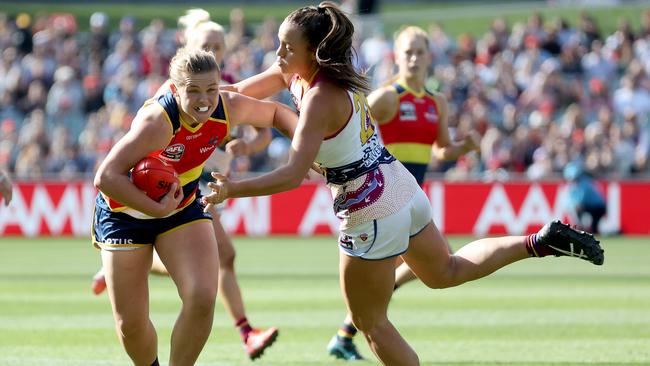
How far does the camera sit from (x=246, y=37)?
25938mm

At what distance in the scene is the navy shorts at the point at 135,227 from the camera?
257 inches

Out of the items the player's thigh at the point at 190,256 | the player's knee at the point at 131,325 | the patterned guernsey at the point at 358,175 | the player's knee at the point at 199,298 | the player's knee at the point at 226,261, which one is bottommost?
the player's knee at the point at 226,261

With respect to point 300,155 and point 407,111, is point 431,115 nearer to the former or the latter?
point 407,111

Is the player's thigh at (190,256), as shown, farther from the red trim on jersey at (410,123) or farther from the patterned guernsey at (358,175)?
the red trim on jersey at (410,123)

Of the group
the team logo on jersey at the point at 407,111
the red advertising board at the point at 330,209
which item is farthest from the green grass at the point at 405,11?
the team logo on jersey at the point at 407,111

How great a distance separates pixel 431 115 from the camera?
9.90 metres

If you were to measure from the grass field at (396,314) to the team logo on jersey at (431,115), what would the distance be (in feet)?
5.88

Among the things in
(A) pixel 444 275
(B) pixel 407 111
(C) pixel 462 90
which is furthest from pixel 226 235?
(C) pixel 462 90

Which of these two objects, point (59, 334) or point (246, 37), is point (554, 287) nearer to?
point (59, 334)

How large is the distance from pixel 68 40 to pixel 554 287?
15.1 meters

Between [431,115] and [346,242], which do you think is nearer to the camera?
[346,242]

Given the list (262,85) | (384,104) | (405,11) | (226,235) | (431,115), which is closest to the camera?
(262,85)

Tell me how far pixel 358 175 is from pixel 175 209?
1.06 metres

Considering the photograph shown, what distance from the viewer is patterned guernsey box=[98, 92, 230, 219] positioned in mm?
6348
